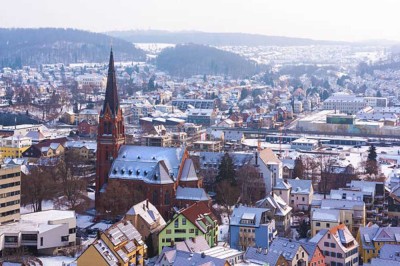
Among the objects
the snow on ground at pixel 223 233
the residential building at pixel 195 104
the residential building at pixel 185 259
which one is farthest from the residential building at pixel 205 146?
the residential building at pixel 195 104

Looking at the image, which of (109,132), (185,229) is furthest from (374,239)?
(109,132)

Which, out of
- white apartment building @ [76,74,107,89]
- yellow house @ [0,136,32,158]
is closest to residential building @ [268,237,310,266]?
yellow house @ [0,136,32,158]

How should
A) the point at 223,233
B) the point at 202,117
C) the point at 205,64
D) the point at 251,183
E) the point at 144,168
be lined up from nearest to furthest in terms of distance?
the point at 223,233
the point at 144,168
the point at 251,183
the point at 202,117
the point at 205,64

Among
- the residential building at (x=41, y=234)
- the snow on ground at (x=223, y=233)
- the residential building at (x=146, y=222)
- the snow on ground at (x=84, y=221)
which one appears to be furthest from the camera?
the snow on ground at (x=84, y=221)

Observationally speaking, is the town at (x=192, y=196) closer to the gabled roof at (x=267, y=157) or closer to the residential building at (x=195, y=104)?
the gabled roof at (x=267, y=157)

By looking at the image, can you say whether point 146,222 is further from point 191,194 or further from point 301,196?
point 301,196

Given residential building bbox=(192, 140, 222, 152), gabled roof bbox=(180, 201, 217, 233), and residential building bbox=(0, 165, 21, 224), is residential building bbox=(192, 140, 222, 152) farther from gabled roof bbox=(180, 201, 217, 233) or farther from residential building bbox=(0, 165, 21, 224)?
residential building bbox=(0, 165, 21, 224)
